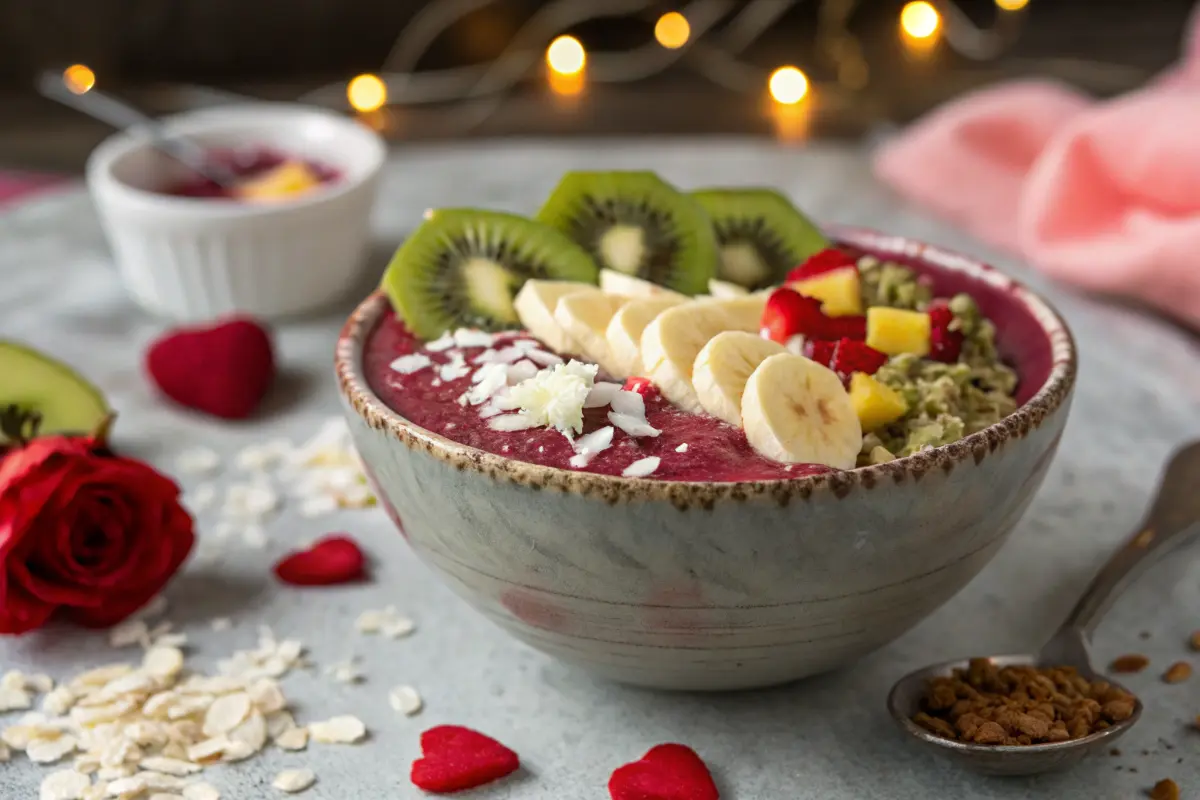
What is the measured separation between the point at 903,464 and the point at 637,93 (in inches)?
95.7

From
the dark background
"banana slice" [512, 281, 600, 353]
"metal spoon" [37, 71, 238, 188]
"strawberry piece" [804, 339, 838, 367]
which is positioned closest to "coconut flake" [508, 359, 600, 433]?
"banana slice" [512, 281, 600, 353]

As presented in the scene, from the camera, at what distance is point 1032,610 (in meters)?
1.38

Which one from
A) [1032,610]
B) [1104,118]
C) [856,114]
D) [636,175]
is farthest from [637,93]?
[1032,610]

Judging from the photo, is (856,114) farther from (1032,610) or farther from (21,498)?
(21,498)

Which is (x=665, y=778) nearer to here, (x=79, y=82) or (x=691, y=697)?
(x=691, y=697)

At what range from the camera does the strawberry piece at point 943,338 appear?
1.29 meters

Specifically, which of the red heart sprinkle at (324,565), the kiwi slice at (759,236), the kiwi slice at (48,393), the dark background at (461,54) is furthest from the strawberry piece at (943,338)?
the dark background at (461,54)

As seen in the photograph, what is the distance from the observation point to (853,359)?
1225 millimetres

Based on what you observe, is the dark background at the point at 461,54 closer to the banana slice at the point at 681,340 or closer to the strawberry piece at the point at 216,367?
the strawberry piece at the point at 216,367

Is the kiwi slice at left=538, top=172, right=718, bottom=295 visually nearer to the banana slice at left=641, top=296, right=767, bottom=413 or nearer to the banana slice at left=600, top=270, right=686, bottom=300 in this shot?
the banana slice at left=600, top=270, right=686, bottom=300

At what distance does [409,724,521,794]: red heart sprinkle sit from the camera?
1151 mm

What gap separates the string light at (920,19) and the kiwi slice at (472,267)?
6.81 feet

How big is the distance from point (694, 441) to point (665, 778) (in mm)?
293

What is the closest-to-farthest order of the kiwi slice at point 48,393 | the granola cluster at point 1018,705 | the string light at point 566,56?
the granola cluster at point 1018,705 → the kiwi slice at point 48,393 → the string light at point 566,56
